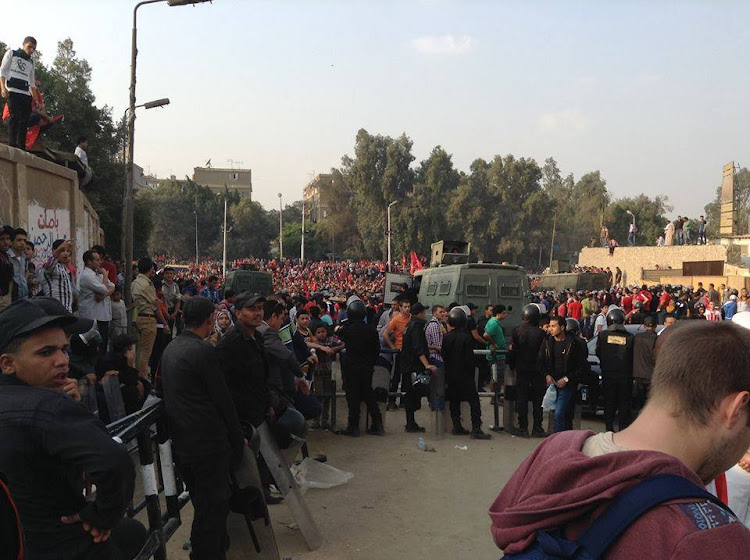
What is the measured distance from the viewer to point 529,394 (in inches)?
353

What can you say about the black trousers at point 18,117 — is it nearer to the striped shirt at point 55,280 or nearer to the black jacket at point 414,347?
the striped shirt at point 55,280

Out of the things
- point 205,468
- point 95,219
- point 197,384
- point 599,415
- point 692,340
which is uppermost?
point 95,219

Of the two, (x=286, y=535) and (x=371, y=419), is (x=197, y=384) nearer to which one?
(x=286, y=535)

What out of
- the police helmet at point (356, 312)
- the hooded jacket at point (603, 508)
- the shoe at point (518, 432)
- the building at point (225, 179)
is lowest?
the shoe at point (518, 432)

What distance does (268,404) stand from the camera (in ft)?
17.0

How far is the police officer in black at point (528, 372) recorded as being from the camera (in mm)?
8781

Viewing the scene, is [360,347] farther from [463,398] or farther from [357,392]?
[463,398]

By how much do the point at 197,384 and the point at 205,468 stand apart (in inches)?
21.7

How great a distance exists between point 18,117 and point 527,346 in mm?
8570

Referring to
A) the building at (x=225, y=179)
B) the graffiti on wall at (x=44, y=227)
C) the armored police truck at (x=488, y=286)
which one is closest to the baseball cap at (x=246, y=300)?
the graffiti on wall at (x=44, y=227)

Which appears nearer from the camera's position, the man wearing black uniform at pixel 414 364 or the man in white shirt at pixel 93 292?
the man in white shirt at pixel 93 292

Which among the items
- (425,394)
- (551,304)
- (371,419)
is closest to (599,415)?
(425,394)

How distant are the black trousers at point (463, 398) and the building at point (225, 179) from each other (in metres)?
119

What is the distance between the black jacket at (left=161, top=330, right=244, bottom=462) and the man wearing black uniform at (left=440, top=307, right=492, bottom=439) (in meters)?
5.07
